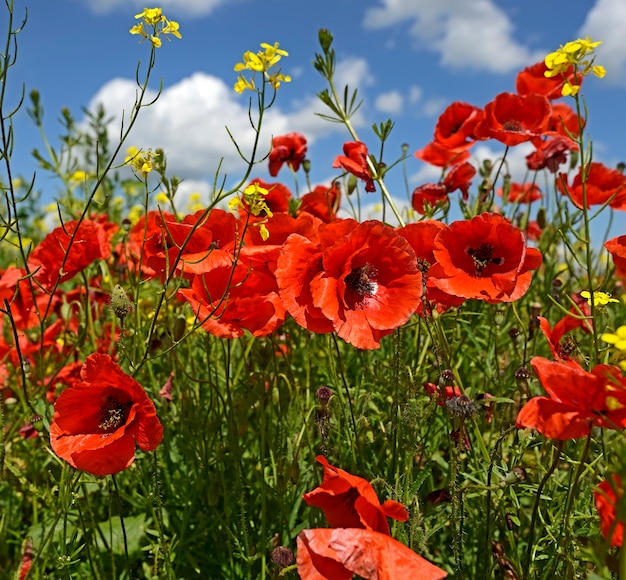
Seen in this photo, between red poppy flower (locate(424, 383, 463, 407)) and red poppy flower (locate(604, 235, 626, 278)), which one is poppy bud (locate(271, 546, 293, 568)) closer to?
red poppy flower (locate(424, 383, 463, 407))

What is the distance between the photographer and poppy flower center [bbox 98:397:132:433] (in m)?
1.30

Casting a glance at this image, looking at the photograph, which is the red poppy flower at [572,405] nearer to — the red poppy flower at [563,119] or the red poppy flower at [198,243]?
the red poppy flower at [198,243]

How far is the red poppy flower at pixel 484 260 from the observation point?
1.39 meters

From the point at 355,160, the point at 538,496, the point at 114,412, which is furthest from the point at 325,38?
the point at 538,496

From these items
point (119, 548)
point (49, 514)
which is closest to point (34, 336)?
point (49, 514)

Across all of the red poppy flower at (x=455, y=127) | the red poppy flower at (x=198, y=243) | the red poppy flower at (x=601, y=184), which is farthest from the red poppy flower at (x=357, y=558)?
the red poppy flower at (x=455, y=127)

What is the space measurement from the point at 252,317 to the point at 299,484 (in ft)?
1.89

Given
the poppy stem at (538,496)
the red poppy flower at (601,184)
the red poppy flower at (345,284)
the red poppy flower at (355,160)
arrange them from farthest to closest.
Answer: the red poppy flower at (601,184), the red poppy flower at (355,160), the red poppy flower at (345,284), the poppy stem at (538,496)

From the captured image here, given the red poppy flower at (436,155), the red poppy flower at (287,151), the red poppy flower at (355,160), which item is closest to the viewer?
the red poppy flower at (355,160)

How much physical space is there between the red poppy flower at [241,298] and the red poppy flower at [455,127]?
3.15 feet

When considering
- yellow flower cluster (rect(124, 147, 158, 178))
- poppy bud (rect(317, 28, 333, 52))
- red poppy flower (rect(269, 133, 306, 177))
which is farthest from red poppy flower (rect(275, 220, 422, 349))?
red poppy flower (rect(269, 133, 306, 177))

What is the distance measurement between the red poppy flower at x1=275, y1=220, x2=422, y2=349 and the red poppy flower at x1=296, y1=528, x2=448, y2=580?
381 millimetres

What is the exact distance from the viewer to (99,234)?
69.0 inches

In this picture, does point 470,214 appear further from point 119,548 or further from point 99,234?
point 119,548
